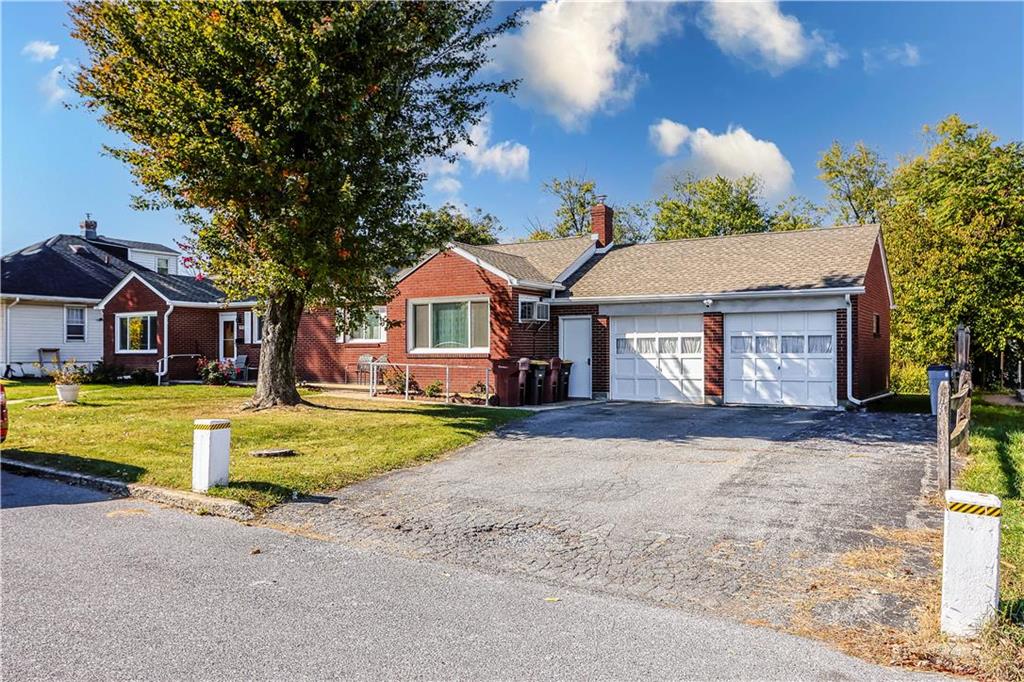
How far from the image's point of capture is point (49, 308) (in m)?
28.6

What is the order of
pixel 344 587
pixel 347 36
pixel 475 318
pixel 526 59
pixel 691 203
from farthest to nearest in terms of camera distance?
pixel 691 203, pixel 475 318, pixel 526 59, pixel 347 36, pixel 344 587

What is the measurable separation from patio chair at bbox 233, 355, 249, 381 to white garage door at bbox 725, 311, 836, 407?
1713cm

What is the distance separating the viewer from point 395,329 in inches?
798

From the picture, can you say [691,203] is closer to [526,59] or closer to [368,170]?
[526,59]

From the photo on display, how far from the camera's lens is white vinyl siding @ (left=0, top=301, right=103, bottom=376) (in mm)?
27047

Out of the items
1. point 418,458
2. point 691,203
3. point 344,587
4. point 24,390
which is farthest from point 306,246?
point 691,203

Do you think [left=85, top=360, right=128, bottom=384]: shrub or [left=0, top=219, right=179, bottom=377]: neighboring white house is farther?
[left=0, top=219, right=179, bottom=377]: neighboring white house

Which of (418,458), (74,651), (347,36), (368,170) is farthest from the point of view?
(368,170)

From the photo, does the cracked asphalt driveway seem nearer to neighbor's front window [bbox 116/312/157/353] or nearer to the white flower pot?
the white flower pot

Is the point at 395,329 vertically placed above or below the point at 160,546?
above

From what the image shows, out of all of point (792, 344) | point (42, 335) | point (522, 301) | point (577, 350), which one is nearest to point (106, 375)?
point (42, 335)

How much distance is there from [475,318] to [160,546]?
13.2m

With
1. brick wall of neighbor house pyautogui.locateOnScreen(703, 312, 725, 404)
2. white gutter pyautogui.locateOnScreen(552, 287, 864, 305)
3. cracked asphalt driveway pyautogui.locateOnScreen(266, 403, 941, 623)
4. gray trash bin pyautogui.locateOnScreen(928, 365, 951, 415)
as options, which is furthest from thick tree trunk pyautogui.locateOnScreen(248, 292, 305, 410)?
gray trash bin pyautogui.locateOnScreen(928, 365, 951, 415)

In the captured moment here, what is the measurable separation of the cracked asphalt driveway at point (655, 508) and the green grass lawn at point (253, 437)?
60cm
